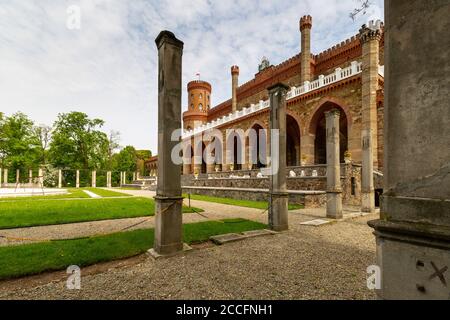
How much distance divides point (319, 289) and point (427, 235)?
1941mm

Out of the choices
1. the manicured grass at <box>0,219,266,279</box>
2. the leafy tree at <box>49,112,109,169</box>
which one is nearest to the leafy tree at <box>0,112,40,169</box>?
the leafy tree at <box>49,112,109,169</box>

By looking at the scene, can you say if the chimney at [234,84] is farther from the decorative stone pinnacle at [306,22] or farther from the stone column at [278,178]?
the stone column at [278,178]

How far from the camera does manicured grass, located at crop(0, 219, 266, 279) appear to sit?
372 centimetres

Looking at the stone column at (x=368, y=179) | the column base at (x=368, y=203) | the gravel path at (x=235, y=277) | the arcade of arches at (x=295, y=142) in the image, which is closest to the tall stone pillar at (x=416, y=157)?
the gravel path at (x=235, y=277)

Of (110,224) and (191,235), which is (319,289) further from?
(110,224)

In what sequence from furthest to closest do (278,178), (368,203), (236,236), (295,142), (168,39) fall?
(295,142), (368,203), (278,178), (236,236), (168,39)

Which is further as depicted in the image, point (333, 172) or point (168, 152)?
point (333, 172)

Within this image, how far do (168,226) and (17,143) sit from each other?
43007 millimetres

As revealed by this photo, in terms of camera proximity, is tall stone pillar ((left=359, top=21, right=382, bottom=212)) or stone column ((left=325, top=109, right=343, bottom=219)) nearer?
stone column ((left=325, top=109, right=343, bottom=219))

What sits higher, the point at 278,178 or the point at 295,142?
the point at 295,142

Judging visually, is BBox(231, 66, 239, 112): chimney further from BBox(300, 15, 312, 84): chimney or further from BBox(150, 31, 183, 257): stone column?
BBox(150, 31, 183, 257): stone column

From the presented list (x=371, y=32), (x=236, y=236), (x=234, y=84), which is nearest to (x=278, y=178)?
(x=236, y=236)

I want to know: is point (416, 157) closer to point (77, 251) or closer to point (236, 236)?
point (236, 236)

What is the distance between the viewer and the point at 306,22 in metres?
22.8
